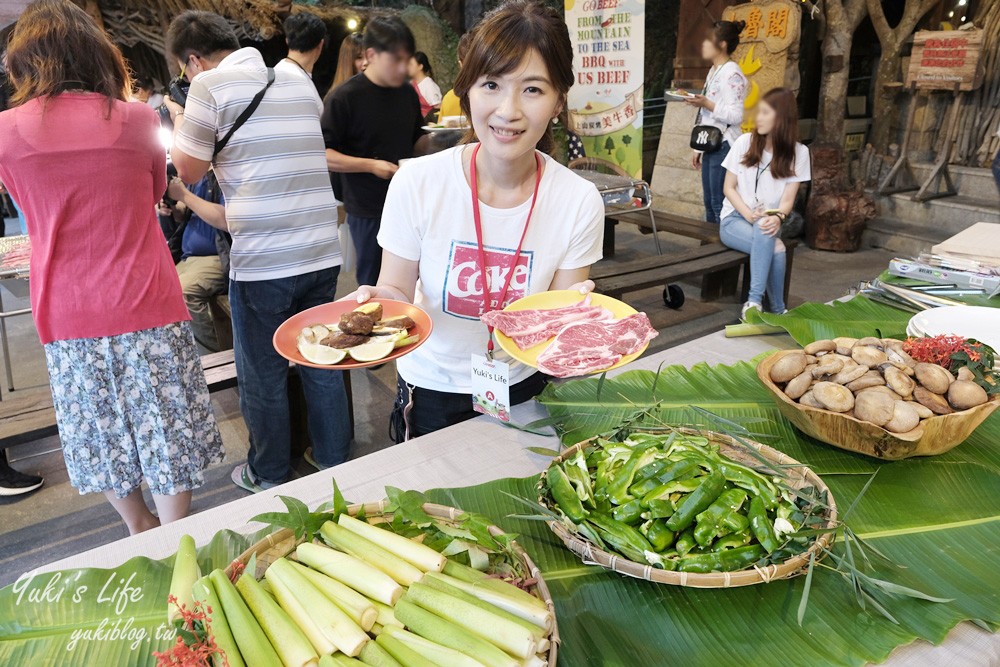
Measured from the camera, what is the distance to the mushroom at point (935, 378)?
150 centimetres

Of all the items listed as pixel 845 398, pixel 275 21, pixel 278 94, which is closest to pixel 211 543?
pixel 845 398

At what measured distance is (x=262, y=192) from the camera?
2713mm

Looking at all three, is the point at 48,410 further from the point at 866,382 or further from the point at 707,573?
the point at 866,382

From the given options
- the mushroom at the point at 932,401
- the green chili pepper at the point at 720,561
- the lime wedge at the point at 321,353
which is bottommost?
the green chili pepper at the point at 720,561

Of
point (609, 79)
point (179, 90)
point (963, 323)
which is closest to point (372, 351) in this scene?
point (963, 323)

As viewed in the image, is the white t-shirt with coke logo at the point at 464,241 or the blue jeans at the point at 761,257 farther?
the blue jeans at the point at 761,257

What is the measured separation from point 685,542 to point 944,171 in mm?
8013

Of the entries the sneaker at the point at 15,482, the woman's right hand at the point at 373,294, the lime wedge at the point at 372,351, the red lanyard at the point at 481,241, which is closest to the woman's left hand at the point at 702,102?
the red lanyard at the point at 481,241

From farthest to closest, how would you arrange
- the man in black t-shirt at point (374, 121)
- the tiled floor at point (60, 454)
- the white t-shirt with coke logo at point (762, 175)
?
the white t-shirt with coke logo at point (762, 175) → the man in black t-shirt at point (374, 121) → the tiled floor at point (60, 454)

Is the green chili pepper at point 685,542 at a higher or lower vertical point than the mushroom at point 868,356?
lower

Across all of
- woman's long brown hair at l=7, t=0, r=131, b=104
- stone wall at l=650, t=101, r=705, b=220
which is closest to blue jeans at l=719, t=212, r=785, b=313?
stone wall at l=650, t=101, r=705, b=220

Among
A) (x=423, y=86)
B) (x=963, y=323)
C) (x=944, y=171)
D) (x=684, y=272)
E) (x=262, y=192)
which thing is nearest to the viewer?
(x=963, y=323)

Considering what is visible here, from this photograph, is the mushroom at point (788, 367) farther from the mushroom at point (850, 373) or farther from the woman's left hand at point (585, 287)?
the woman's left hand at point (585, 287)

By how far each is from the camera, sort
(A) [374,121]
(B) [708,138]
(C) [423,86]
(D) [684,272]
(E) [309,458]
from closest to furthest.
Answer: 1. (E) [309,458]
2. (A) [374,121]
3. (D) [684,272]
4. (B) [708,138]
5. (C) [423,86]
